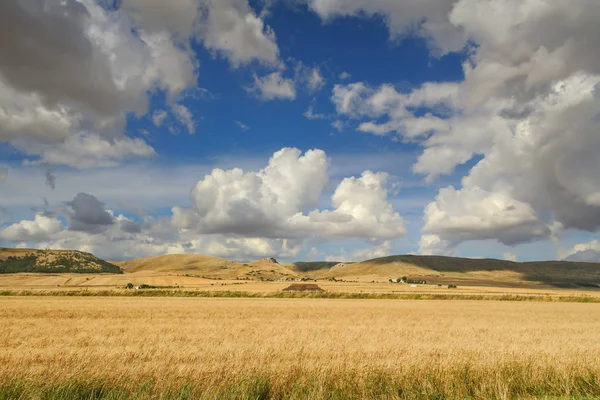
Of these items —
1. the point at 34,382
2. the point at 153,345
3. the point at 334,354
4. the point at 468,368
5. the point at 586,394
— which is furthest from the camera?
the point at 153,345

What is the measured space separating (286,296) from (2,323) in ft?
191

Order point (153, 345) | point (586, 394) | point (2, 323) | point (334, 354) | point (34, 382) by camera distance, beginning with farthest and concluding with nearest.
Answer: point (2, 323) → point (153, 345) → point (334, 354) → point (586, 394) → point (34, 382)

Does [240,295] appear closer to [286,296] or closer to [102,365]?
[286,296]

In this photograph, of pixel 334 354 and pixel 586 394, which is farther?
pixel 334 354

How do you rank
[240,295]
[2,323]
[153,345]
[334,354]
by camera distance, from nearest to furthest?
1. [334,354]
2. [153,345]
3. [2,323]
4. [240,295]

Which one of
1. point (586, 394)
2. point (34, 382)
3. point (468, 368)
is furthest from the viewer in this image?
point (468, 368)

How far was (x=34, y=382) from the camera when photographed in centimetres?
1235

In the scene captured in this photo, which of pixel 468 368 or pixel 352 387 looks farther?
pixel 468 368

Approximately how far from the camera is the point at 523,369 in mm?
15336

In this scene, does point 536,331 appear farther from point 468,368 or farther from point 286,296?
point 286,296

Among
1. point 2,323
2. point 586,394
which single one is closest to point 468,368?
point 586,394

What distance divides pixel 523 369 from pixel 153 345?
1718cm

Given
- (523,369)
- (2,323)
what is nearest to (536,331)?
(523,369)

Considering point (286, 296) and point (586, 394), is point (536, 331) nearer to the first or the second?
point (586, 394)
